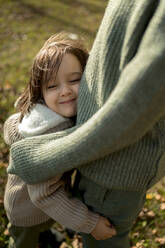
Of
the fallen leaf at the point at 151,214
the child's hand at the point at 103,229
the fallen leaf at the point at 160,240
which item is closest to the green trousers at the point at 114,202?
the child's hand at the point at 103,229

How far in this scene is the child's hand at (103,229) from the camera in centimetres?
159

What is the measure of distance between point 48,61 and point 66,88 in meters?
0.18

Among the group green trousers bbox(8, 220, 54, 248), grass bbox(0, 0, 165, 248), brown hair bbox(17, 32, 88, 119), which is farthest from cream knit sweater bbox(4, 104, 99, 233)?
grass bbox(0, 0, 165, 248)

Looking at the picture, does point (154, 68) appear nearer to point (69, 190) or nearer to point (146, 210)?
point (69, 190)

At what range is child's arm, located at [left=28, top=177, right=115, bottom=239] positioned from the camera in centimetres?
150

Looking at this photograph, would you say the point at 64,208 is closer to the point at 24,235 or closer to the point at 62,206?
the point at 62,206

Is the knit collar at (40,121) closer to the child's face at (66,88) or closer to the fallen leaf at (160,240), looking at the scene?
the child's face at (66,88)

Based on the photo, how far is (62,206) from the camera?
5.06 feet

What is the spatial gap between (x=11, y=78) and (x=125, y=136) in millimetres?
A: 3872

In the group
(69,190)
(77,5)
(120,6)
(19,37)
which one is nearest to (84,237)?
(69,190)

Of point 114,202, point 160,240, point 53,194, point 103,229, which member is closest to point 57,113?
point 53,194

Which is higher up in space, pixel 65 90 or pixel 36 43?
pixel 65 90

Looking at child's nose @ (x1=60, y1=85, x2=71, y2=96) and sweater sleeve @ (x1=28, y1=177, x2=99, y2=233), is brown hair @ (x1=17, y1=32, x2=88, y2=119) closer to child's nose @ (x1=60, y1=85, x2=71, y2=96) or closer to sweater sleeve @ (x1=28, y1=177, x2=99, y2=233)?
child's nose @ (x1=60, y1=85, x2=71, y2=96)

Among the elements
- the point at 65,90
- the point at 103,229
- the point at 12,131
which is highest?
the point at 65,90
